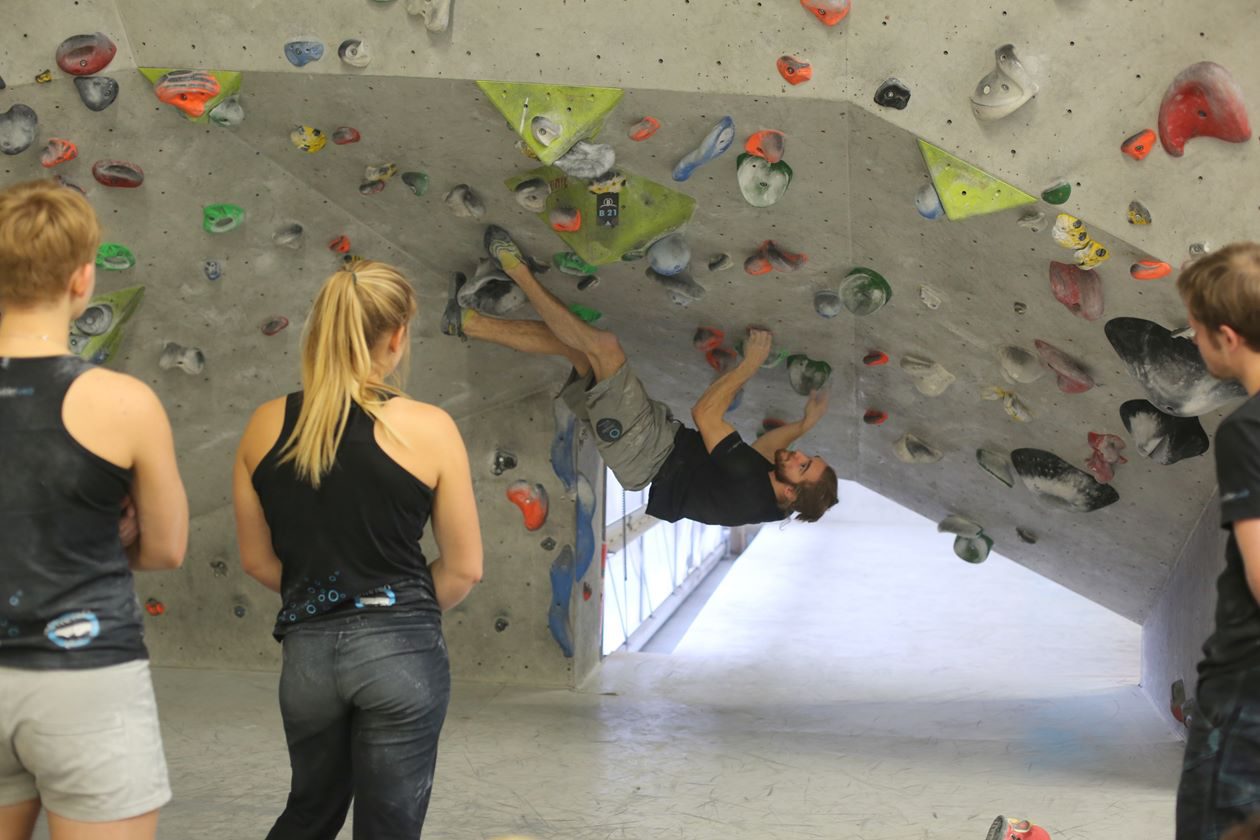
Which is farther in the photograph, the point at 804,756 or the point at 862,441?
the point at 862,441

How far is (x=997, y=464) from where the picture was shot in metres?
3.81

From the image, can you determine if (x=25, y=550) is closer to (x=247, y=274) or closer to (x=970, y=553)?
(x=247, y=274)

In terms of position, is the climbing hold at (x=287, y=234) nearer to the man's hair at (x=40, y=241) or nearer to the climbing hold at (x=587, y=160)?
the climbing hold at (x=587, y=160)

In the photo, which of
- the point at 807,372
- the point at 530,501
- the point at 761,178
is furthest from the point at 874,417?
the point at 761,178

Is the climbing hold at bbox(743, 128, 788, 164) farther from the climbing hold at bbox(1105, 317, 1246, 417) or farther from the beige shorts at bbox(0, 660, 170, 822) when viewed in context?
the beige shorts at bbox(0, 660, 170, 822)

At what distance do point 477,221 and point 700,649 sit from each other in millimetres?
2906

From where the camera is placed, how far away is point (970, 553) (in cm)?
452

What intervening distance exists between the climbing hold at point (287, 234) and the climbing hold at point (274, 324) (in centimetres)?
34

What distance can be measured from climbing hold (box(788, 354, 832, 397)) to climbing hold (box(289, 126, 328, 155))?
1.51 m

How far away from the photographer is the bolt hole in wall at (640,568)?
644 centimetres

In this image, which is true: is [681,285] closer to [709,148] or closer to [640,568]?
[709,148]

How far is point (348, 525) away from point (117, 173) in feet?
5.45

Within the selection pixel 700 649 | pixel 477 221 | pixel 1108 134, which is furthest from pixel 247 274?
pixel 700 649

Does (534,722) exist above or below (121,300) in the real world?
below
